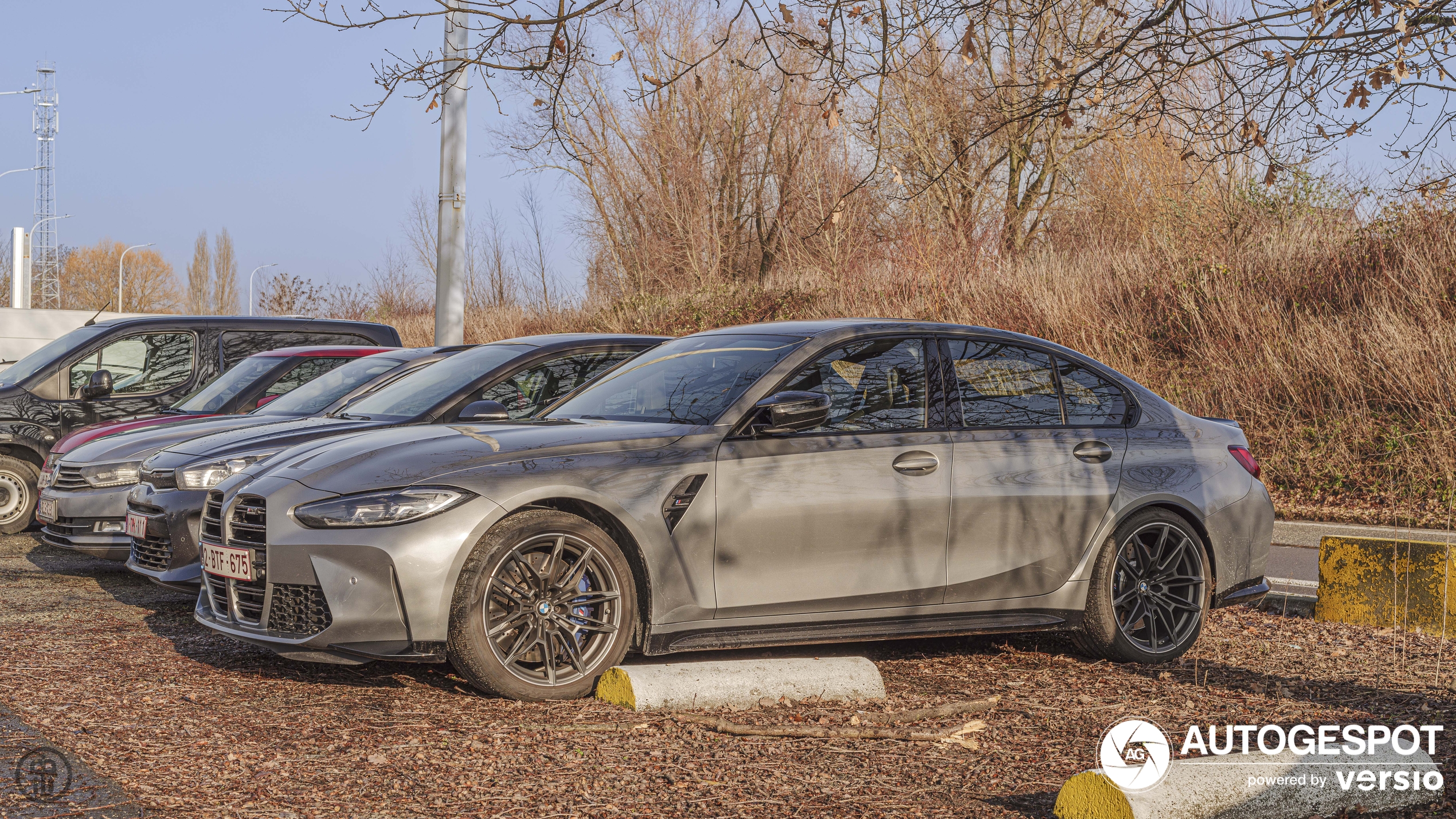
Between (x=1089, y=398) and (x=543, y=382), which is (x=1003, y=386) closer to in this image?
(x=1089, y=398)

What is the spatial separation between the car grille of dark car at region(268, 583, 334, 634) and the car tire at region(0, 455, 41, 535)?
25.2ft

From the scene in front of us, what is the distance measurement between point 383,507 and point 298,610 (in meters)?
0.56

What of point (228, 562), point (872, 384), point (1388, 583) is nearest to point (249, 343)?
point (228, 562)

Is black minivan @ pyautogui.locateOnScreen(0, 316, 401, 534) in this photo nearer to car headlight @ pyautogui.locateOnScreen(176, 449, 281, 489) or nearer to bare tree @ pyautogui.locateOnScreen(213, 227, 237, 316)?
car headlight @ pyautogui.locateOnScreen(176, 449, 281, 489)

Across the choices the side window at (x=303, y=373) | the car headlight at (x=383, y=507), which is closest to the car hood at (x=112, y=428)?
the side window at (x=303, y=373)

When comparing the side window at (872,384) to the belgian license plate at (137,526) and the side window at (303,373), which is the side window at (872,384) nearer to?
the belgian license plate at (137,526)

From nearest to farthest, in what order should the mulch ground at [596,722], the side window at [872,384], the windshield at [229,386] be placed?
1. the mulch ground at [596,722]
2. the side window at [872,384]
3. the windshield at [229,386]

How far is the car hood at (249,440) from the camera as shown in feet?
24.3

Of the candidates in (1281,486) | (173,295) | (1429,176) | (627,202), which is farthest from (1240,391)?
(173,295)

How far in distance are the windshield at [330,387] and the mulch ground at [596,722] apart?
2650mm

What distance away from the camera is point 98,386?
11.4 meters

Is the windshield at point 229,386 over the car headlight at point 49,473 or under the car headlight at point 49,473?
over

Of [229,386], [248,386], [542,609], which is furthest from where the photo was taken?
[229,386]

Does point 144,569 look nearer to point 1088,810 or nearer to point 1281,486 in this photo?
point 1088,810
